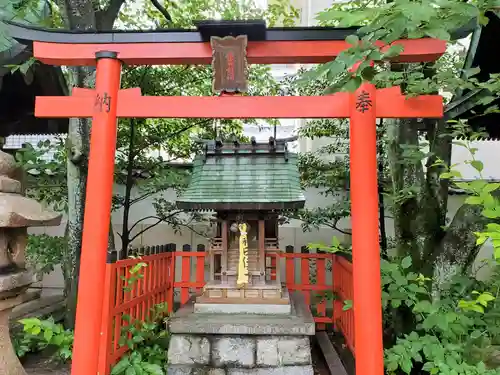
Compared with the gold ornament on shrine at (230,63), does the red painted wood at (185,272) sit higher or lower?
lower

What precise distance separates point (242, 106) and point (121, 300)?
247 cm

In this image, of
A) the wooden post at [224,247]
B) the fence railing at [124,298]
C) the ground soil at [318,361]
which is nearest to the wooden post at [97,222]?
the fence railing at [124,298]

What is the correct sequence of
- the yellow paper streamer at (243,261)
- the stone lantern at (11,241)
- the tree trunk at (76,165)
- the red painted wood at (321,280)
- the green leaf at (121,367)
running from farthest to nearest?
the red painted wood at (321,280), the tree trunk at (76,165), the yellow paper streamer at (243,261), the green leaf at (121,367), the stone lantern at (11,241)

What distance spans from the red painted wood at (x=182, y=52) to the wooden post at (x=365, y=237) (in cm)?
53

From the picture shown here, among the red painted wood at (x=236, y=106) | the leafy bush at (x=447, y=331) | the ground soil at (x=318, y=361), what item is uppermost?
the red painted wood at (x=236, y=106)

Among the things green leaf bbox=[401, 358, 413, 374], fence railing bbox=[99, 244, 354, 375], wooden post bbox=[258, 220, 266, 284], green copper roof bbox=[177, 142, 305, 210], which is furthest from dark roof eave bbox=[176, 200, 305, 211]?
green leaf bbox=[401, 358, 413, 374]

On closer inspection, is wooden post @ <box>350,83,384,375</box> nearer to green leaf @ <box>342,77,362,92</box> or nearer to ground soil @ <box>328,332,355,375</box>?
green leaf @ <box>342,77,362,92</box>

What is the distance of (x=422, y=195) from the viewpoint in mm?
4410

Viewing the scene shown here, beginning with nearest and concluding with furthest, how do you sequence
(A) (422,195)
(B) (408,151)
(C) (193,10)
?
(B) (408,151) < (A) (422,195) < (C) (193,10)

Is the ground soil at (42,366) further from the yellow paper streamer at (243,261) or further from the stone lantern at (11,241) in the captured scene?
the yellow paper streamer at (243,261)

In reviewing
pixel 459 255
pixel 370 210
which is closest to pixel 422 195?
pixel 459 255

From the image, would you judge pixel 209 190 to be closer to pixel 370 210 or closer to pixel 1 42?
pixel 370 210

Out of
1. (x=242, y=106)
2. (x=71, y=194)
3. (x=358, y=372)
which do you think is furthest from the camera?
(x=71, y=194)

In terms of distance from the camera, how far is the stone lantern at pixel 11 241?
332 cm
